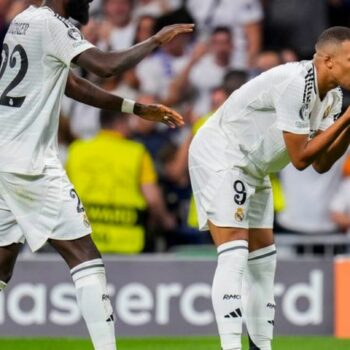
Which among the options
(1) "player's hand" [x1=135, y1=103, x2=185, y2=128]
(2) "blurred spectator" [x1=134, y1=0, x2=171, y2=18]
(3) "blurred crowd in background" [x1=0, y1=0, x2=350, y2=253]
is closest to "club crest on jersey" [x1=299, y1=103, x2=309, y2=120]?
(1) "player's hand" [x1=135, y1=103, x2=185, y2=128]

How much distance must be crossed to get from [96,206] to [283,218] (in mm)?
1996

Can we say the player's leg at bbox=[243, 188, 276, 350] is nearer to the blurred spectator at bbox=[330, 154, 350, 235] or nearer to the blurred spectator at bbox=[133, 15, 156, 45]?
the blurred spectator at bbox=[330, 154, 350, 235]

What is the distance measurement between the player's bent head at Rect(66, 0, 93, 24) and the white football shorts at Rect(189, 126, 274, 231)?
1.24m

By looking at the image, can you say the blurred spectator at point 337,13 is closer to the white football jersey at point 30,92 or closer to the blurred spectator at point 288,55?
the blurred spectator at point 288,55

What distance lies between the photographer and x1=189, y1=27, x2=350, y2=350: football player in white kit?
25.3ft

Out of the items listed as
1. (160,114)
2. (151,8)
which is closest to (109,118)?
(151,8)

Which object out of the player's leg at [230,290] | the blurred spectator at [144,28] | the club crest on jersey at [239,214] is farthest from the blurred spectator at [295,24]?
the player's leg at [230,290]

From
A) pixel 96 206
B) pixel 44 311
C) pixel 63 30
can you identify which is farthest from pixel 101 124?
pixel 63 30

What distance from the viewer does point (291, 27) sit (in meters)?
14.0

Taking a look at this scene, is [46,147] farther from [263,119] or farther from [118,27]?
[118,27]

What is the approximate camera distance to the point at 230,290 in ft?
26.0

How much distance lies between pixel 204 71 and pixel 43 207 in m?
6.40

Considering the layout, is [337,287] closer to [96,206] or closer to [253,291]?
[96,206]

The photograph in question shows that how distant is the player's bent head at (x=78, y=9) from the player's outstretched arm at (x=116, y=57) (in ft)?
1.34
